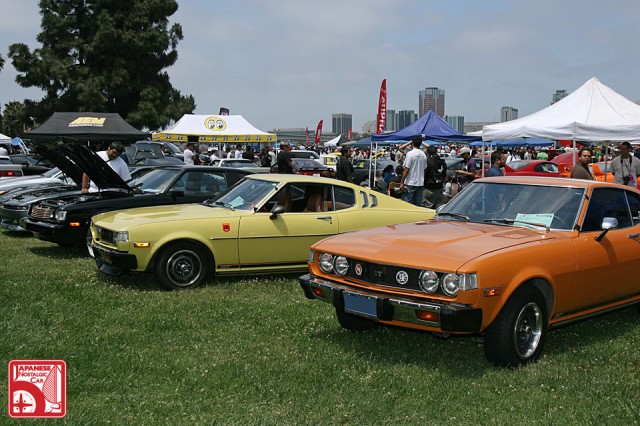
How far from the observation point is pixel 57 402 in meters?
3.66

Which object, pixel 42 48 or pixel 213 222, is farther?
pixel 42 48

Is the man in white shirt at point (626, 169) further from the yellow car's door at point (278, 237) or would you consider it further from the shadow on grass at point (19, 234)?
the shadow on grass at point (19, 234)

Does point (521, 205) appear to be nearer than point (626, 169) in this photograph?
Yes

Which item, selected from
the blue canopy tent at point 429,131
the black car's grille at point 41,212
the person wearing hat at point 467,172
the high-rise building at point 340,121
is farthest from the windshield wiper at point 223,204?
the high-rise building at point 340,121

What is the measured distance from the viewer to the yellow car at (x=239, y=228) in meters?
7.20

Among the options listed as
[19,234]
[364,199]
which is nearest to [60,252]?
[19,234]

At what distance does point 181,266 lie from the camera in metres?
7.39

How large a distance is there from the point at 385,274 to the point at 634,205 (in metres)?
2.94

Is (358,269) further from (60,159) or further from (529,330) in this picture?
(60,159)

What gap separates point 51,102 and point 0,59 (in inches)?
163

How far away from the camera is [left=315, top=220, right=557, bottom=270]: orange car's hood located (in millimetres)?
4648

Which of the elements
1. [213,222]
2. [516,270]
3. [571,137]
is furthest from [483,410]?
[571,137]

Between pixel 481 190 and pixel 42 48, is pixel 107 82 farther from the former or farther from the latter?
pixel 481 190

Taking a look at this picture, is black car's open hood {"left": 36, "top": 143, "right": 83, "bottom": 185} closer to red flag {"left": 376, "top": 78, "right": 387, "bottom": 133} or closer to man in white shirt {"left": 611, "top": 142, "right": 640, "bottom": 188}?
man in white shirt {"left": 611, "top": 142, "right": 640, "bottom": 188}
